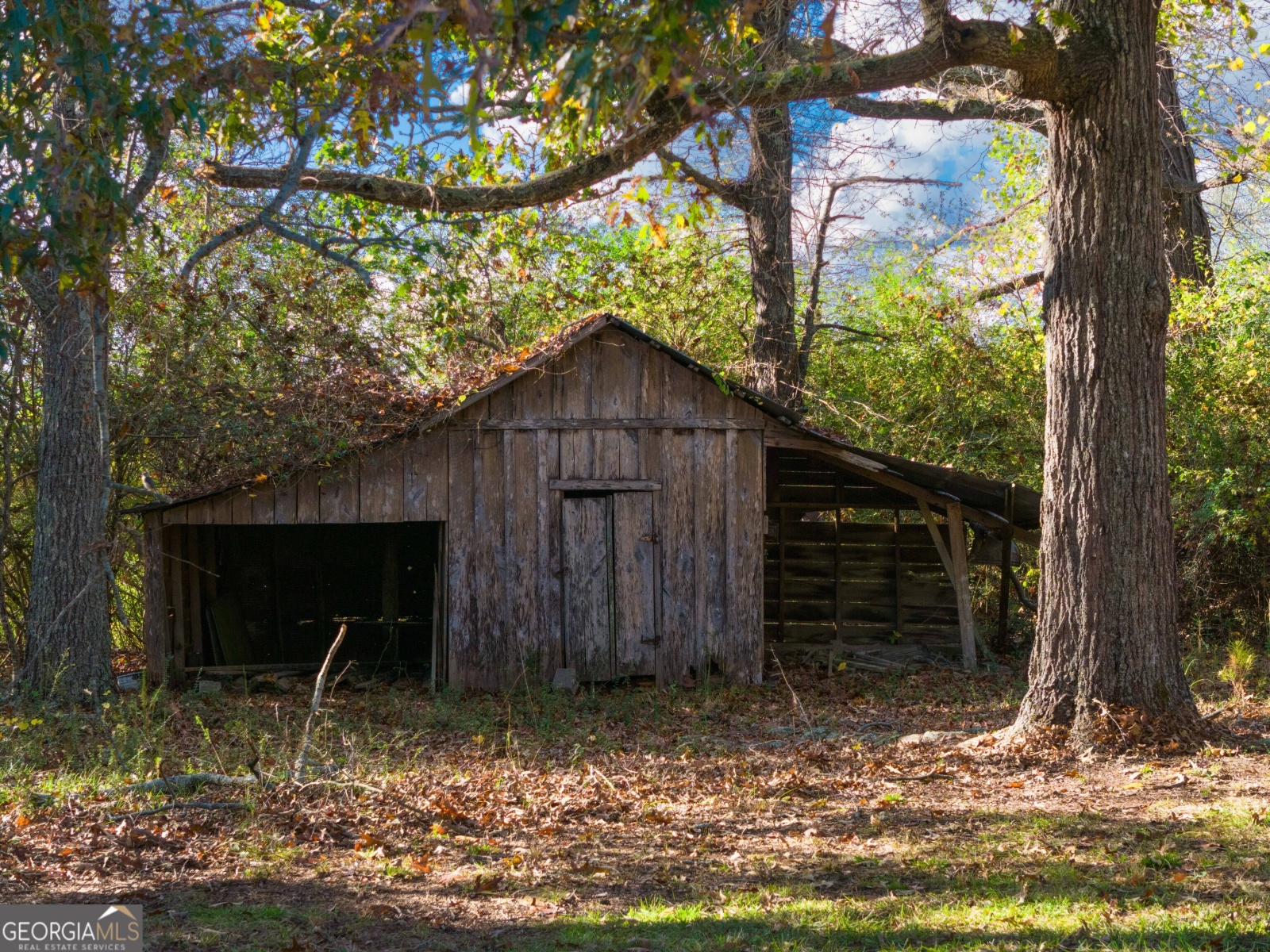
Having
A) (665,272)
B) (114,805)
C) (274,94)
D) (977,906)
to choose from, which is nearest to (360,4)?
(274,94)

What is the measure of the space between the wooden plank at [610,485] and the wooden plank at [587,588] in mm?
161

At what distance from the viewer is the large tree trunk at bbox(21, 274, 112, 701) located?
9.88 meters

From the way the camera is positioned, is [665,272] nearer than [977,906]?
No

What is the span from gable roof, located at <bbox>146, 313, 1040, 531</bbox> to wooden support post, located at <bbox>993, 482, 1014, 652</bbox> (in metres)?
0.08

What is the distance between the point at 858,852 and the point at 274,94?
21.7 feet

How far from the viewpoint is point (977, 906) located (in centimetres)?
494

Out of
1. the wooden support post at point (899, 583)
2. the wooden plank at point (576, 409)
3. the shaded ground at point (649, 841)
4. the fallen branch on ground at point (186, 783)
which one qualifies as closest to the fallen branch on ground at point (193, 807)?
the shaded ground at point (649, 841)

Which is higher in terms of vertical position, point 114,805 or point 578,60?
point 578,60

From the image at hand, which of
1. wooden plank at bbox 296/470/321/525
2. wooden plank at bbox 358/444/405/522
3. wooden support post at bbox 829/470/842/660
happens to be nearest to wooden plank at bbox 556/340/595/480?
wooden plank at bbox 358/444/405/522

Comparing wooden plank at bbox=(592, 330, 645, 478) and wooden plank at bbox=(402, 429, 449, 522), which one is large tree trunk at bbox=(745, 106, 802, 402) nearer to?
wooden plank at bbox=(592, 330, 645, 478)

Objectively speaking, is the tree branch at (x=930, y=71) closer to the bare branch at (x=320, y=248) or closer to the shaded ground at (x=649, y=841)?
the bare branch at (x=320, y=248)

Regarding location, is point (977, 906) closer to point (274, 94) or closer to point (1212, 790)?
point (1212, 790)

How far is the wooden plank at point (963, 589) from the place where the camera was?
13195mm

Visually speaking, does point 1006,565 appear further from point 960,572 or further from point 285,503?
point 285,503
